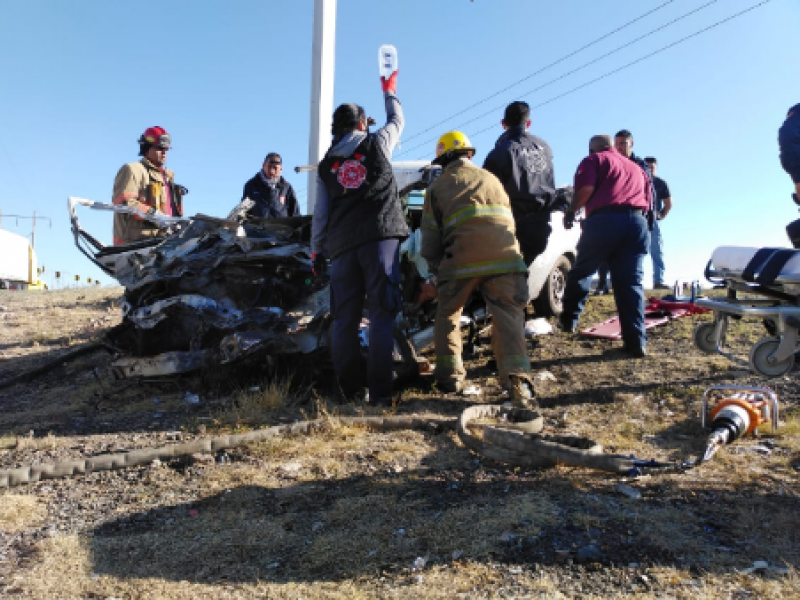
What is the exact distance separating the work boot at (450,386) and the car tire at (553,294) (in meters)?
1.95

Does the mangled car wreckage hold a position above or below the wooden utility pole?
below

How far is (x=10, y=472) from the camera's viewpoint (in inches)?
113

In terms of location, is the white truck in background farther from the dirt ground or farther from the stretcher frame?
the stretcher frame

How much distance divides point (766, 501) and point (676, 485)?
324 mm

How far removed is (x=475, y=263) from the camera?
405 cm

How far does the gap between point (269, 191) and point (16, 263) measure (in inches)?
892

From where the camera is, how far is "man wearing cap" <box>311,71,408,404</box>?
13.2ft

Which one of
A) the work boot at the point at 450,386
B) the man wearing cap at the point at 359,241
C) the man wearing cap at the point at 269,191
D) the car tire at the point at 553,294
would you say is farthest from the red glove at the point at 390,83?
the man wearing cap at the point at 269,191

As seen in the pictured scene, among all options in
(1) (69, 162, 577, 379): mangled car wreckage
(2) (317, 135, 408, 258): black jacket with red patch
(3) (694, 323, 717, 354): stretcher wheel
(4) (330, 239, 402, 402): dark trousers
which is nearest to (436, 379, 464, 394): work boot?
(1) (69, 162, 577, 379): mangled car wreckage

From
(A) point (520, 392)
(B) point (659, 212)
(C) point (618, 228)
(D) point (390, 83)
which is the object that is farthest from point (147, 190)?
(B) point (659, 212)

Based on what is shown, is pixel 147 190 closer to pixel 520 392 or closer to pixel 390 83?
pixel 390 83

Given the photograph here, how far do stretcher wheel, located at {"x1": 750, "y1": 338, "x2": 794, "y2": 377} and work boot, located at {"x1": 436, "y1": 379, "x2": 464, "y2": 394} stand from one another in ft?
5.92

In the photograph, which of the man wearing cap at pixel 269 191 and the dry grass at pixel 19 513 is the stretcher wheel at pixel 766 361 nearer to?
the dry grass at pixel 19 513

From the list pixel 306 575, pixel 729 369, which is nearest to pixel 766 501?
pixel 306 575
